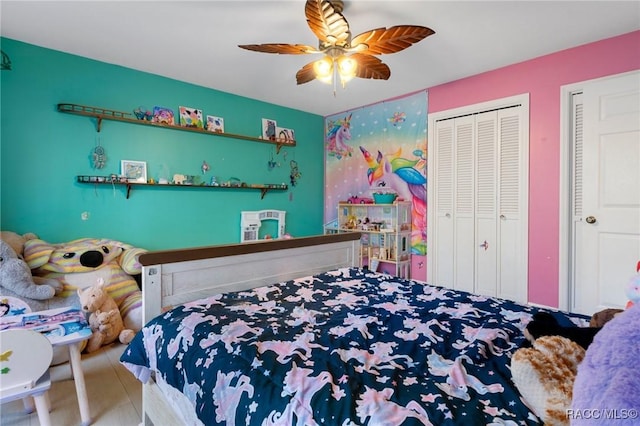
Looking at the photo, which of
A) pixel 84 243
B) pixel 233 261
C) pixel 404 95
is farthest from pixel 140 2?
pixel 404 95

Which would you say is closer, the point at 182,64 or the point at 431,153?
the point at 182,64

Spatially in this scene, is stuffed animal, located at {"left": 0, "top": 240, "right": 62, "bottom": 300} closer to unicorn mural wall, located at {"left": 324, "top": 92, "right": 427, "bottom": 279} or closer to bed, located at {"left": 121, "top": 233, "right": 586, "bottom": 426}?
bed, located at {"left": 121, "top": 233, "right": 586, "bottom": 426}

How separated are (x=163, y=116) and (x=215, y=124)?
0.56 meters

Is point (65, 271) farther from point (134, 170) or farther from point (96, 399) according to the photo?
point (96, 399)

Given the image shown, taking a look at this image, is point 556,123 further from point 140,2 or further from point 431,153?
point 140,2

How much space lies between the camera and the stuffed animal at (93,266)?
8.30 feet

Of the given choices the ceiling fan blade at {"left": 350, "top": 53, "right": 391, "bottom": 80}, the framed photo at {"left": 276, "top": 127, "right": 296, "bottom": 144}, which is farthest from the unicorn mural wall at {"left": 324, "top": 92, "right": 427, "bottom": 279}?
the ceiling fan blade at {"left": 350, "top": 53, "right": 391, "bottom": 80}

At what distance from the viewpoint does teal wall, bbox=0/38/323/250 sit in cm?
259

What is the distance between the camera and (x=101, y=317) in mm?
2447

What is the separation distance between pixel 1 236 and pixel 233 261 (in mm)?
1970

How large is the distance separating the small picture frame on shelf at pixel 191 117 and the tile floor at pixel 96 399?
2287 millimetres

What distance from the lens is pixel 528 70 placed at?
2971mm

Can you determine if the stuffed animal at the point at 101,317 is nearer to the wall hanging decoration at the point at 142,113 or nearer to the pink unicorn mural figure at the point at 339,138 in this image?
the wall hanging decoration at the point at 142,113

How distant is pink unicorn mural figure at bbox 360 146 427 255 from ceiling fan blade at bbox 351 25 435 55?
77.2 inches
